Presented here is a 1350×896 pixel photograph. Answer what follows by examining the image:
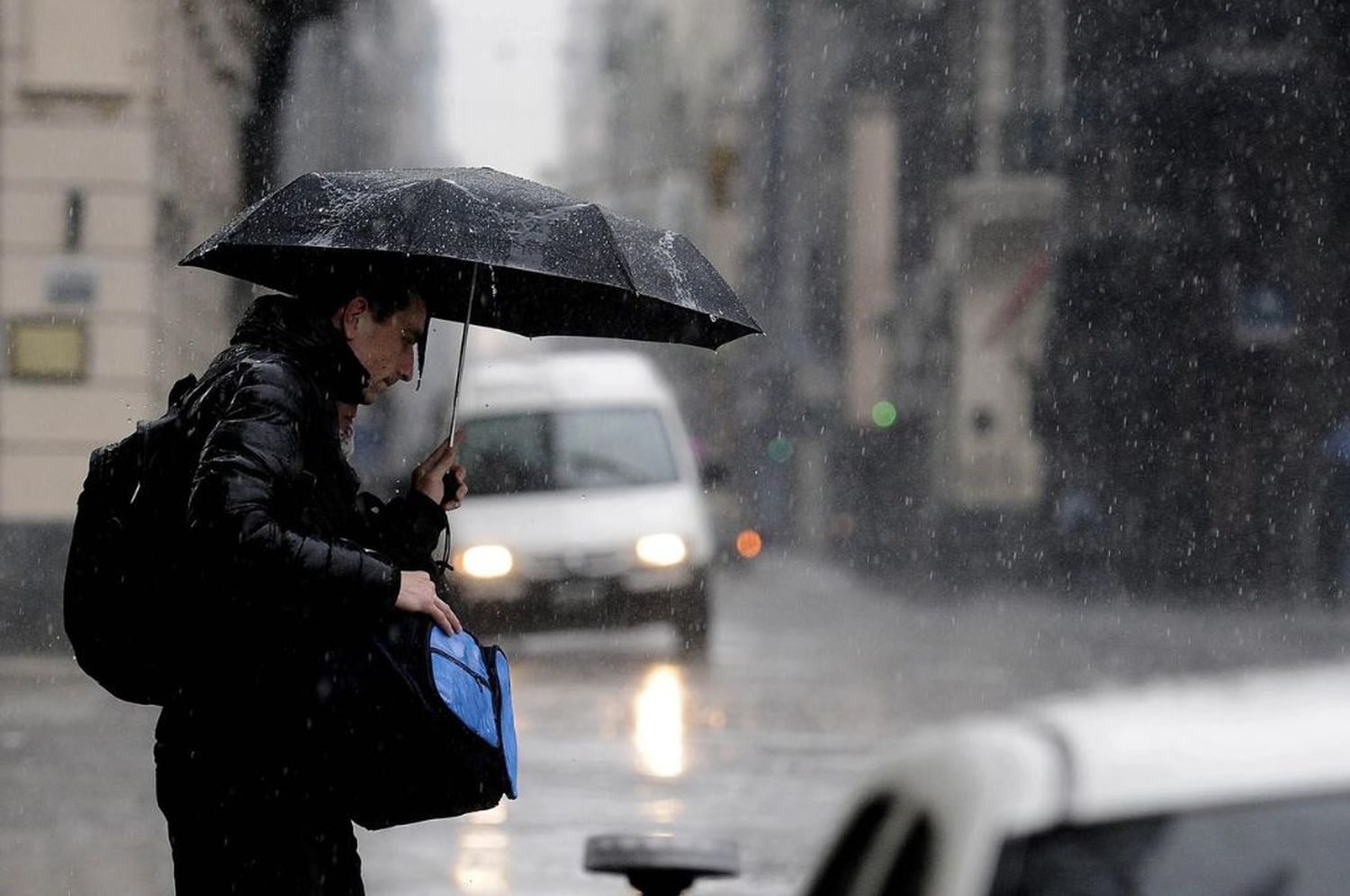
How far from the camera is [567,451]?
62.8 feet

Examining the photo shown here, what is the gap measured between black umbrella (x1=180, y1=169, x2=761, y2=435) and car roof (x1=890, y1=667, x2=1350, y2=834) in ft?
8.20

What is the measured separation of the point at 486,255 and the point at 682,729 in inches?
346

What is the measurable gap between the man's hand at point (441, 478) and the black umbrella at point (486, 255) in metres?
0.31

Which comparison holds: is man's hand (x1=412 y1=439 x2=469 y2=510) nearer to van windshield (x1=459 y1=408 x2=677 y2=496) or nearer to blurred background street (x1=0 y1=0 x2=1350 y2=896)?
blurred background street (x1=0 y1=0 x2=1350 y2=896)

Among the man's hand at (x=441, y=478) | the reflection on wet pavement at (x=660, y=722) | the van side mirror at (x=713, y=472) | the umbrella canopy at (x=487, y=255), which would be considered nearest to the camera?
the man's hand at (x=441, y=478)

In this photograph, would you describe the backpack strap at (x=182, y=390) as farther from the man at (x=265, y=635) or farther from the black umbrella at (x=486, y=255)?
the black umbrella at (x=486, y=255)

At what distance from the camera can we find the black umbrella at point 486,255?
4387 millimetres

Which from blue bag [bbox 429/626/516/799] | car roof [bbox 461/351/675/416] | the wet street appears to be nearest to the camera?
blue bag [bbox 429/626/516/799]

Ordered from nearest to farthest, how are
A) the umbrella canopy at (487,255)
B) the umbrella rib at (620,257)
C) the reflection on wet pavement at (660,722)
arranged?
the umbrella canopy at (487,255), the umbrella rib at (620,257), the reflection on wet pavement at (660,722)

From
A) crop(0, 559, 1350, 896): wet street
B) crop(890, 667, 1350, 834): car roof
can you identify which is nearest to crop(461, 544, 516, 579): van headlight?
crop(0, 559, 1350, 896): wet street

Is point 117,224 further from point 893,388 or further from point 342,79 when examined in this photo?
point 893,388

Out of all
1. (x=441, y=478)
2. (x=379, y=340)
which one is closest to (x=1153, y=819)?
(x=379, y=340)

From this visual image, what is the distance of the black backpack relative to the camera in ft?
12.1

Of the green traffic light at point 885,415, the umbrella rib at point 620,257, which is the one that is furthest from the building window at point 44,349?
the green traffic light at point 885,415
